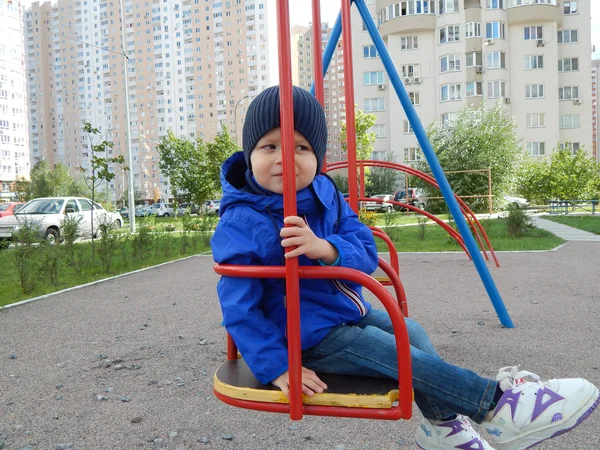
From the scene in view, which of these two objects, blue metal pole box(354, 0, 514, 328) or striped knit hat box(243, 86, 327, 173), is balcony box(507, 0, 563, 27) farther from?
striped knit hat box(243, 86, 327, 173)

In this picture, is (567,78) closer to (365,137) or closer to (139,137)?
(365,137)

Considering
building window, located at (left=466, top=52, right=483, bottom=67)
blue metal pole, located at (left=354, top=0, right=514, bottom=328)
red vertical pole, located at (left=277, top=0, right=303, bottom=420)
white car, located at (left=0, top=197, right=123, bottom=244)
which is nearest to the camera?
red vertical pole, located at (left=277, top=0, right=303, bottom=420)

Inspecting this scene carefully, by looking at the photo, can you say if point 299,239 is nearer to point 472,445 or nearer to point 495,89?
point 472,445

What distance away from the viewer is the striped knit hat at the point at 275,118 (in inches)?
66.8

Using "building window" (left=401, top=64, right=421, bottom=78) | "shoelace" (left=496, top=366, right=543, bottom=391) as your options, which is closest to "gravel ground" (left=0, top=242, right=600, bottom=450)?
"shoelace" (left=496, top=366, right=543, bottom=391)

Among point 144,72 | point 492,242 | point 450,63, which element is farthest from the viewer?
point 144,72

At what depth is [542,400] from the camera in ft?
5.27

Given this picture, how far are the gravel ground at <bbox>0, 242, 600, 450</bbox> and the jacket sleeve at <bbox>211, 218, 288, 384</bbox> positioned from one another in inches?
34.6

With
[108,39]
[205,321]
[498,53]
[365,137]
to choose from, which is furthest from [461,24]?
[108,39]

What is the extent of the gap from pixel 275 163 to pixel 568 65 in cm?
3948

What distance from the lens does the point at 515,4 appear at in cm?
3450

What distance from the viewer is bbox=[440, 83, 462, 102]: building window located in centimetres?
3494

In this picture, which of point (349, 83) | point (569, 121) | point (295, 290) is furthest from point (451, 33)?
point (295, 290)

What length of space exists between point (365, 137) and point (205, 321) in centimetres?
2580
